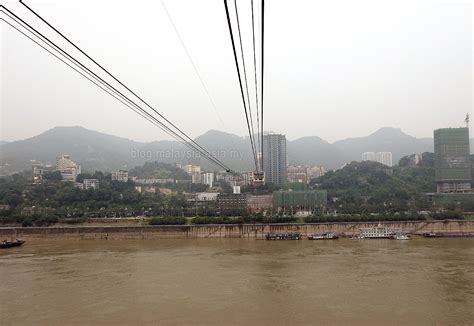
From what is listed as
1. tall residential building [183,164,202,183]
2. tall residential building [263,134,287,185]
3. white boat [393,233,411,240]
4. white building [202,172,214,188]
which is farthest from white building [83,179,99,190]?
white boat [393,233,411,240]

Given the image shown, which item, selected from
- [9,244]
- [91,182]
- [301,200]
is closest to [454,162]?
[301,200]

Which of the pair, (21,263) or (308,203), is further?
(308,203)

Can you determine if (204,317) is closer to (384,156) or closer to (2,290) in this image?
(2,290)

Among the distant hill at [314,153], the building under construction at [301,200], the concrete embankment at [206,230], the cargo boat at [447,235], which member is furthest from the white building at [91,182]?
the distant hill at [314,153]

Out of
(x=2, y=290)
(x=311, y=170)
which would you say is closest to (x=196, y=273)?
(x=2, y=290)

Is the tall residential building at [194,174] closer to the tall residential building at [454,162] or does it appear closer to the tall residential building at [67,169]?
the tall residential building at [67,169]

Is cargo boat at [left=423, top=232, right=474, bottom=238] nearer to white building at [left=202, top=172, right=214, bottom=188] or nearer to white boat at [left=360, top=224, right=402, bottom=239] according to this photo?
white boat at [left=360, top=224, right=402, bottom=239]

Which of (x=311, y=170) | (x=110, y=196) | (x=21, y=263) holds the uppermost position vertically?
(x=311, y=170)

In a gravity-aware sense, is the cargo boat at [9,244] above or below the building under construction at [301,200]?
below
